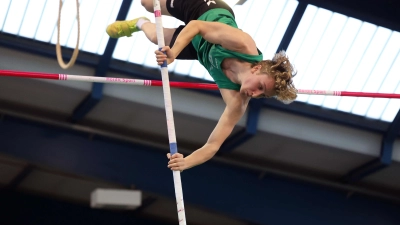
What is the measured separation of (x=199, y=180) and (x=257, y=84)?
5234 mm

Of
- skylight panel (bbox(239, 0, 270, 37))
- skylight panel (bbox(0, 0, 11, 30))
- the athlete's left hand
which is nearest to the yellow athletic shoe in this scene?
the athlete's left hand

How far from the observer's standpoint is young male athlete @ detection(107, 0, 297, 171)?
4.36m

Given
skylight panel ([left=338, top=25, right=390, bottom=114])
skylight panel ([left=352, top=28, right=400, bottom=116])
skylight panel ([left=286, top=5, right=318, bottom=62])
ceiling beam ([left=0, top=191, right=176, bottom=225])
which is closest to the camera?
skylight panel ([left=286, top=5, right=318, bottom=62])

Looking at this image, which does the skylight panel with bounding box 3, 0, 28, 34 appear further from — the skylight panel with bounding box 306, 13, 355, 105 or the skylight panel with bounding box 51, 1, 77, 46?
the skylight panel with bounding box 306, 13, 355, 105

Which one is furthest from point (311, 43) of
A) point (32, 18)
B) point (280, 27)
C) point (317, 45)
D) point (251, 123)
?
point (32, 18)

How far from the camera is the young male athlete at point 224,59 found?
436 cm

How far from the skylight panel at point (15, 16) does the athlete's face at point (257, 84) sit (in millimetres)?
4453

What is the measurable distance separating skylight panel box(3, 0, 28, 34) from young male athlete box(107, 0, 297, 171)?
3653 mm

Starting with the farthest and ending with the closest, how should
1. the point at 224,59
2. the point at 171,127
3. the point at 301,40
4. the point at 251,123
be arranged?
1. the point at 251,123
2. the point at 301,40
3. the point at 224,59
4. the point at 171,127

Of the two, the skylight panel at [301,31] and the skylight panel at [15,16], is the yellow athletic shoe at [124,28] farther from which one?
the skylight panel at [301,31]

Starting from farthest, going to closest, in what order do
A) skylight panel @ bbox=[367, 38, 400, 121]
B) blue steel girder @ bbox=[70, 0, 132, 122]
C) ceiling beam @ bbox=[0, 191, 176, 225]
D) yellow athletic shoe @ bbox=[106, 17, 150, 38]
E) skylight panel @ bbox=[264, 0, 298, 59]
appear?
ceiling beam @ bbox=[0, 191, 176, 225]
skylight panel @ bbox=[367, 38, 400, 121]
skylight panel @ bbox=[264, 0, 298, 59]
blue steel girder @ bbox=[70, 0, 132, 122]
yellow athletic shoe @ bbox=[106, 17, 150, 38]

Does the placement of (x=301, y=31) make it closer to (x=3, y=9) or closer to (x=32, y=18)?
(x=32, y=18)

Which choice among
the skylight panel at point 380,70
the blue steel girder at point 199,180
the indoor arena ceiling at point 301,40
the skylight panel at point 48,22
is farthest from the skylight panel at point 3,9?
the skylight panel at point 380,70

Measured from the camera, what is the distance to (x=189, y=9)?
4879 mm
